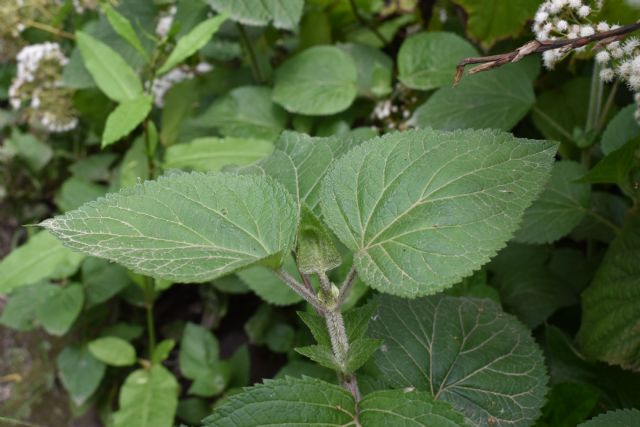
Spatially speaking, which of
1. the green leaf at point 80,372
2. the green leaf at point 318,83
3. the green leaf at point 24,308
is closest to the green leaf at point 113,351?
the green leaf at point 80,372

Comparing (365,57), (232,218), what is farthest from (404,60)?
(232,218)

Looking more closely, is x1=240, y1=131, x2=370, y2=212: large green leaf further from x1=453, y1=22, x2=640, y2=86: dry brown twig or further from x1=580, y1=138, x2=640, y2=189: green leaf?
x1=580, y1=138, x2=640, y2=189: green leaf

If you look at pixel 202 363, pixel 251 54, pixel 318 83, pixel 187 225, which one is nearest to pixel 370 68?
pixel 318 83

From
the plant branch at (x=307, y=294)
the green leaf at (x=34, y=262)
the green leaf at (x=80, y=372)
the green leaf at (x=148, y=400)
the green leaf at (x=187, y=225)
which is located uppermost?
the green leaf at (x=187, y=225)

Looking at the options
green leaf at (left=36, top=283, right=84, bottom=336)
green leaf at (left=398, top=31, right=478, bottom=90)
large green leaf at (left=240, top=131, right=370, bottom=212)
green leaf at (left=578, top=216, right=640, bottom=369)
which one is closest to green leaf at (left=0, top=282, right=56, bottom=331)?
green leaf at (left=36, top=283, right=84, bottom=336)

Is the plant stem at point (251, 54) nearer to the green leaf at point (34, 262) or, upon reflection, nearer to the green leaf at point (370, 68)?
the green leaf at point (370, 68)

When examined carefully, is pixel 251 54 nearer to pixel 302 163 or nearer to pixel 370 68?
pixel 370 68
